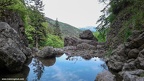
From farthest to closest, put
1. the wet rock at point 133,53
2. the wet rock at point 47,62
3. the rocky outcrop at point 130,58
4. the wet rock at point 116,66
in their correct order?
the wet rock at point 47,62, the wet rock at point 116,66, the wet rock at point 133,53, the rocky outcrop at point 130,58

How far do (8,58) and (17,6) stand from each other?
506cm

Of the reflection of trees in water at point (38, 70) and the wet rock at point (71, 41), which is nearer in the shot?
the reflection of trees in water at point (38, 70)

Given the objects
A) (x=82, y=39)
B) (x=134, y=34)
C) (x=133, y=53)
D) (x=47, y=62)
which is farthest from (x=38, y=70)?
(x=82, y=39)

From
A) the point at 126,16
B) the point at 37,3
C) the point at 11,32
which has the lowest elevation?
the point at 11,32

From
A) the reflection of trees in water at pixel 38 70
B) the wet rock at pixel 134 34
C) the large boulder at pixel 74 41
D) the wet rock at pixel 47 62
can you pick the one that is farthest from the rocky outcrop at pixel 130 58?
the large boulder at pixel 74 41

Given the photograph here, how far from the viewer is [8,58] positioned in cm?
1115

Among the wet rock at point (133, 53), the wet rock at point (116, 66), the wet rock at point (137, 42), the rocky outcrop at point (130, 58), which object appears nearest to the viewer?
the rocky outcrop at point (130, 58)

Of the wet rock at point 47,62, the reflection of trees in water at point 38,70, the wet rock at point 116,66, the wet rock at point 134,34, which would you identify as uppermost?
the wet rock at point 134,34

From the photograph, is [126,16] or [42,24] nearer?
[126,16]

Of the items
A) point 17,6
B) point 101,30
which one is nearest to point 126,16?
point 101,30

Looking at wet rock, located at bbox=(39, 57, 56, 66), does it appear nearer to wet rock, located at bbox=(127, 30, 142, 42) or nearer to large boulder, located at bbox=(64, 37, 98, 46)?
wet rock, located at bbox=(127, 30, 142, 42)

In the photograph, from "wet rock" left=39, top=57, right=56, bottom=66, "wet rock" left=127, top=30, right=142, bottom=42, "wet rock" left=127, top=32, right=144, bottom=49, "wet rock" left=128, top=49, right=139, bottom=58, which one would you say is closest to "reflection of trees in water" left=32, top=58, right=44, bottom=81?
"wet rock" left=39, top=57, right=56, bottom=66

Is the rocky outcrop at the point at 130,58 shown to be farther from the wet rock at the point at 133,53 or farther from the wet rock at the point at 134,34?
the wet rock at the point at 134,34

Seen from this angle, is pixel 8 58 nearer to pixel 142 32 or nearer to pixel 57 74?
pixel 57 74
